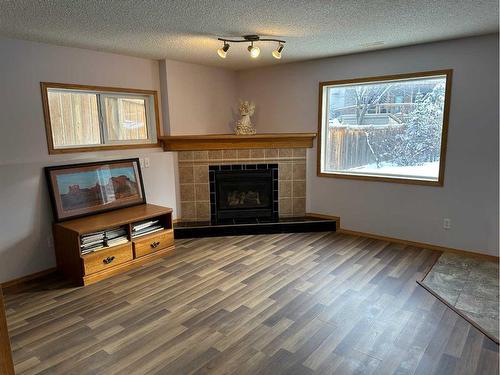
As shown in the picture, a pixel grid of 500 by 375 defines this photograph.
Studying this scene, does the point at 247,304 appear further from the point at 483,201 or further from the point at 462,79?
the point at 462,79

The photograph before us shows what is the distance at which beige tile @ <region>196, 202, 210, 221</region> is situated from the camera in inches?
188

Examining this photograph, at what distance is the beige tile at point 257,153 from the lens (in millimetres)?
4762

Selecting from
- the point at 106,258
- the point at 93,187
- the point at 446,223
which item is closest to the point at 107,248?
the point at 106,258

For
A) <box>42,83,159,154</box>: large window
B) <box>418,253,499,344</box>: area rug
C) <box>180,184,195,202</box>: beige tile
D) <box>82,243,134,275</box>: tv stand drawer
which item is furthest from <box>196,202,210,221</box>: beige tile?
<box>418,253,499,344</box>: area rug

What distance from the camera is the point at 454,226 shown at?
379 cm

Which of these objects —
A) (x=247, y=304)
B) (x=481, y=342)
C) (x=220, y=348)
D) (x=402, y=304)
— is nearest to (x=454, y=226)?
(x=402, y=304)

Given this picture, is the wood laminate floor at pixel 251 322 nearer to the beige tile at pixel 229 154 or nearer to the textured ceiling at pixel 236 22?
the beige tile at pixel 229 154

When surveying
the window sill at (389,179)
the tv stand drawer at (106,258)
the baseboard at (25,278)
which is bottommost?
the baseboard at (25,278)

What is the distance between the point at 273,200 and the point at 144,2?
3134mm

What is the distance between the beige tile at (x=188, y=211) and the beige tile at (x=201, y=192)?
12 centimetres

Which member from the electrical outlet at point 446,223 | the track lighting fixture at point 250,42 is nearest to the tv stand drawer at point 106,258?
the track lighting fixture at point 250,42

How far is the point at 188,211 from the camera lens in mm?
4781

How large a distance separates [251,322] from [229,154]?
2652 mm

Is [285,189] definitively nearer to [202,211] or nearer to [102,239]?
[202,211]
